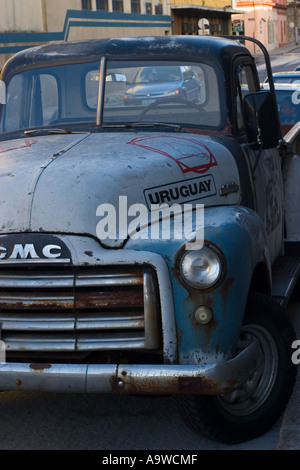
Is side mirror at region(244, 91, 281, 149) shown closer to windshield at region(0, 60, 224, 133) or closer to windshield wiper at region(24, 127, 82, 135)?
windshield at region(0, 60, 224, 133)

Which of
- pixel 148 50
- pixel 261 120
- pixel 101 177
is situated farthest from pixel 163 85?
pixel 101 177

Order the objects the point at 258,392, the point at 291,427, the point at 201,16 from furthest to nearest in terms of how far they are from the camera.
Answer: the point at 201,16 < the point at 258,392 < the point at 291,427

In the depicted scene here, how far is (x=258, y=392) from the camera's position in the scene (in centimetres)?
462

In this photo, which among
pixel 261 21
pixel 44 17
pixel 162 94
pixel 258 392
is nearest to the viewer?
pixel 258 392

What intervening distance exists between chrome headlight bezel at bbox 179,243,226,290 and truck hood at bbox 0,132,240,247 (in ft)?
1.10

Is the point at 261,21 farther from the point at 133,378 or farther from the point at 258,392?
the point at 133,378

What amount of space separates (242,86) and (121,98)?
2.62 feet

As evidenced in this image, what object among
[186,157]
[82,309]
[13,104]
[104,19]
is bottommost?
[104,19]

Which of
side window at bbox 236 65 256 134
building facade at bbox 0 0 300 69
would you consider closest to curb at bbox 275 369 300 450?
side window at bbox 236 65 256 134

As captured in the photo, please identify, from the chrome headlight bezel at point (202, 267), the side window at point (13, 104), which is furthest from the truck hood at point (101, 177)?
the side window at point (13, 104)

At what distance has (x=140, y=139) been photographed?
5.12 m

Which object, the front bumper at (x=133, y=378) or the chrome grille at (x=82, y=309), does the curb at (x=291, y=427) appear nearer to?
the front bumper at (x=133, y=378)


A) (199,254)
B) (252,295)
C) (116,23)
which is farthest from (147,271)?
(116,23)

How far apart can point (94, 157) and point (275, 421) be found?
5.29 feet
